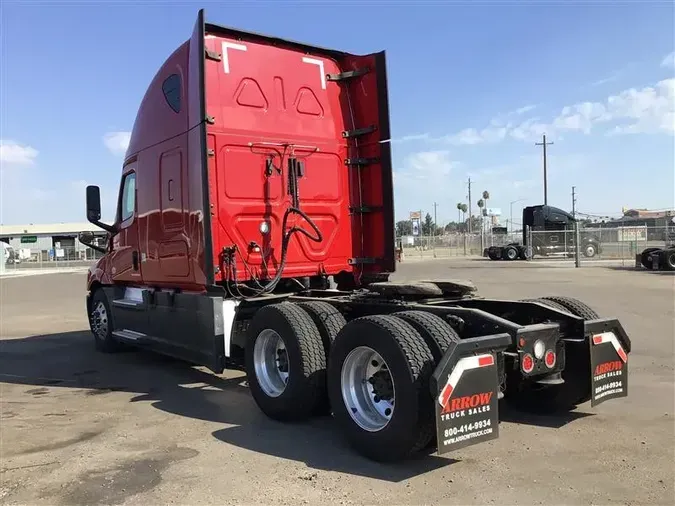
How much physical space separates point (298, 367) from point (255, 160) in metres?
2.57

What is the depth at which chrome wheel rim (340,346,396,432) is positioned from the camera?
176 inches

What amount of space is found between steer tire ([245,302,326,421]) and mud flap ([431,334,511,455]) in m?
1.55

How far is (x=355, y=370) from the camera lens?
4.69 metres

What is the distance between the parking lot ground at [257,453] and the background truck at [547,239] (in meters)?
32.6

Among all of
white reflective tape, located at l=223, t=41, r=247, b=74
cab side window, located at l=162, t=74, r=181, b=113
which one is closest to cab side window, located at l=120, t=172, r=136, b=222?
cab side window, located at l=162, t=74, r=181, b=113

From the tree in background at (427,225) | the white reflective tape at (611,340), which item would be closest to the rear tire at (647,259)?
the white reflective tape at (611,340)

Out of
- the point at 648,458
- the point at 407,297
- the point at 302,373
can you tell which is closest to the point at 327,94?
the point at 407,297

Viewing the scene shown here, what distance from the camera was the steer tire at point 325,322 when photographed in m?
5.31

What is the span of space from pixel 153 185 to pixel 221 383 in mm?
2622

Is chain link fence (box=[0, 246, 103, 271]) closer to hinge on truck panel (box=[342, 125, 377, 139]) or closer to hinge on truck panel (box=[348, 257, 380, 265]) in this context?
hinge on truck panel (box=[348, 257, 380, 265])

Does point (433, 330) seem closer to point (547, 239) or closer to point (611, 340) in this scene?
point (611, 340)

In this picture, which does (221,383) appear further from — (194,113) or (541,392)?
(541,392)

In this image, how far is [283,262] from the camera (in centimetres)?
673

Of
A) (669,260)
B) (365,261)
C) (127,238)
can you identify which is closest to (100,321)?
(127,238)
